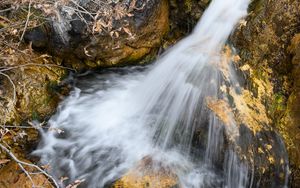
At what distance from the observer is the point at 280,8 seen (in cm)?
508

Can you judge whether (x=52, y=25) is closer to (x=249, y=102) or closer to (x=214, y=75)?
(x=214, y=75)

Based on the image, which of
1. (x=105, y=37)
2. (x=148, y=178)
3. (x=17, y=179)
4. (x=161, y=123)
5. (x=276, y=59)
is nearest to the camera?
(x=148, y=178)

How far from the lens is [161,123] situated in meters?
5.30

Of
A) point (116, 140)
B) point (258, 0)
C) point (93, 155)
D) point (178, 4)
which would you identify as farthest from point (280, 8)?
point (93, 155)

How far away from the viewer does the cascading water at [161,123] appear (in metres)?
4.76

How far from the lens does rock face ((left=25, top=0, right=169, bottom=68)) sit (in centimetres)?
591

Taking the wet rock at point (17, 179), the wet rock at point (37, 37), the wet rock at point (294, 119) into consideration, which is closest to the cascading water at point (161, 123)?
the wet rock at point (17, 179)

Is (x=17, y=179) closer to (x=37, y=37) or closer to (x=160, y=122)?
(x=160, y=122)

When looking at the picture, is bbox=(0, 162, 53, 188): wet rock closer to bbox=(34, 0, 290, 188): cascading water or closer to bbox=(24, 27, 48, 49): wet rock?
bbox=(34, 0, 290, 188): cascading water

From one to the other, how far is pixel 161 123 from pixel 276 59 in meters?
1.92

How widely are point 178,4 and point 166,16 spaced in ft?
1.10

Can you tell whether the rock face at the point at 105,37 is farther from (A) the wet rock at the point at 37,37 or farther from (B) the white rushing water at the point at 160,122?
(B) the white rushing water at the point at 160,122

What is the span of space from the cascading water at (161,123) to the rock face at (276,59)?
397mm

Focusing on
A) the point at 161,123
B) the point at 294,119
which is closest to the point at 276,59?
the point at 294,119
